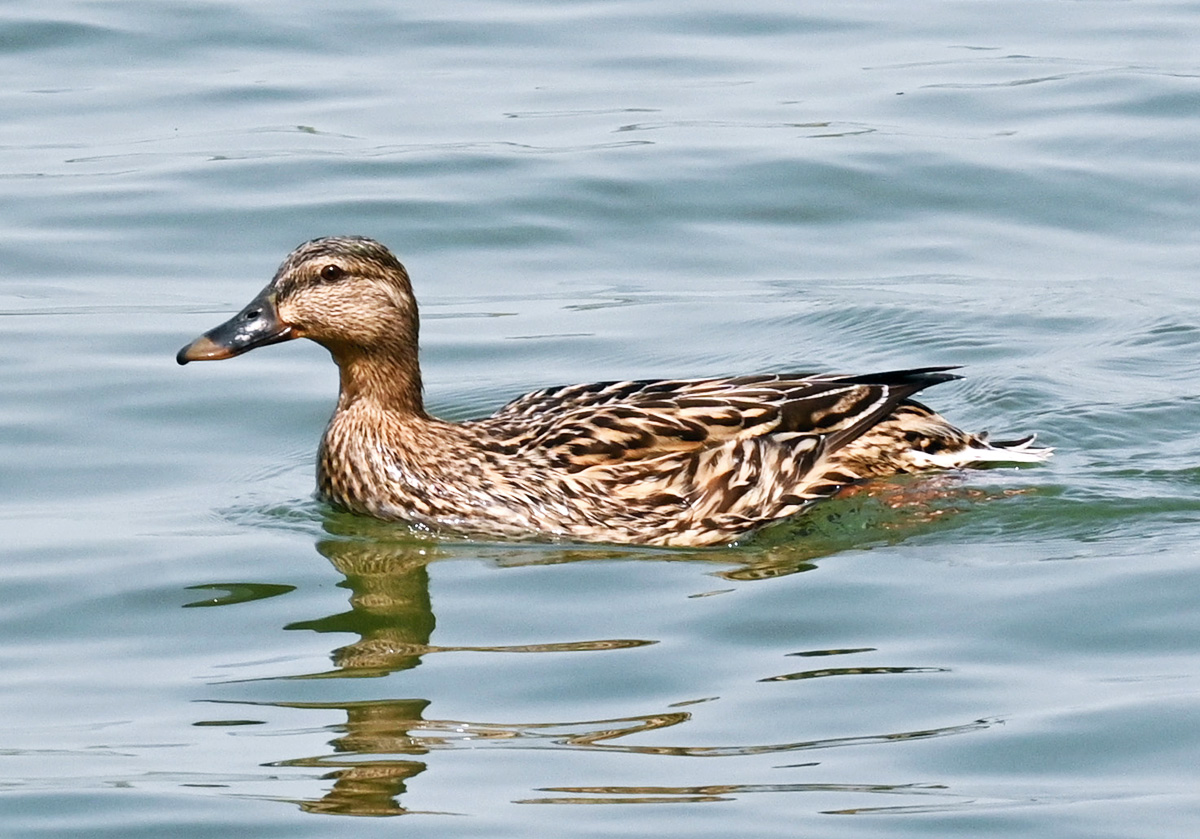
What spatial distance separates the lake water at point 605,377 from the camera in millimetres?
8336

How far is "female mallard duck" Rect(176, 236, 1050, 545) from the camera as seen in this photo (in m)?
11.4

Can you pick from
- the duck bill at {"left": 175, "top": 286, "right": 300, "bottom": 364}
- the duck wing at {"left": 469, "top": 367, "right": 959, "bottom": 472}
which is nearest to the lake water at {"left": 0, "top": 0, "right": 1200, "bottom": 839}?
the duck wing at {"left": 469, "top": 367, "right": 959, "bottom": 472}

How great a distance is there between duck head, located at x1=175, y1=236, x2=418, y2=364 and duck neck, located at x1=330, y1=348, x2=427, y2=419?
0.04m

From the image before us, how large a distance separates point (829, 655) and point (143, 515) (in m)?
3.90

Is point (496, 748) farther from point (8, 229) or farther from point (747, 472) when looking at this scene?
point (8, 229)

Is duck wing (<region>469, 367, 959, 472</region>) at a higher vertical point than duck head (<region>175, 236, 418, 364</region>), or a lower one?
lower

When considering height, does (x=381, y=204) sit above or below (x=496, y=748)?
above

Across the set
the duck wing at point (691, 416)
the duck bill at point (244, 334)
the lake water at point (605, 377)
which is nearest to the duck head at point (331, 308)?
the duck bill at point (244, 334)

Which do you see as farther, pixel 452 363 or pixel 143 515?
pixel 452 363

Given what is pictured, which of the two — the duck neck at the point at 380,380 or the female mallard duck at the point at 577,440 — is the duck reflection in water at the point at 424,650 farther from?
the duck neck at the point at 380,380

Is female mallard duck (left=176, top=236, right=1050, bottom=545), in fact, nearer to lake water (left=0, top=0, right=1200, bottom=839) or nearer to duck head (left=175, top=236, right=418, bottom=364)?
duck head (left=175, top=236, right=418, bottom=364)

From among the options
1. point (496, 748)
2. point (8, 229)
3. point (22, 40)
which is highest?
point (22, 40)

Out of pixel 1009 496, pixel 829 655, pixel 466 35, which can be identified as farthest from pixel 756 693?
pixel 466 35

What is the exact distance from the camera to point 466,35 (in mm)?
22000
